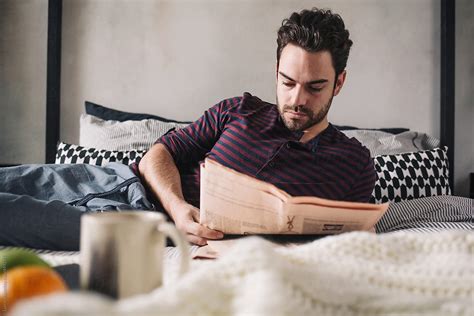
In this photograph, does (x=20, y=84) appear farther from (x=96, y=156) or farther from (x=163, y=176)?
(x=163, y=176)

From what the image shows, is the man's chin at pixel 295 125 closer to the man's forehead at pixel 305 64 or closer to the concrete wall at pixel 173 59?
the man's forehead at pixel 305 64

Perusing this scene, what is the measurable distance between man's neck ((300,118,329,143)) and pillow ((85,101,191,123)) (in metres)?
0.70

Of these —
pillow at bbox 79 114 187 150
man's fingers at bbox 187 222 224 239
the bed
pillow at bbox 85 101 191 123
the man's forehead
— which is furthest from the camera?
pillow at bbox 85 101 191 123

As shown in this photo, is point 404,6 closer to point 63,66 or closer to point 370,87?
point 370,87

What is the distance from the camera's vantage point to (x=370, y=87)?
2.35 m

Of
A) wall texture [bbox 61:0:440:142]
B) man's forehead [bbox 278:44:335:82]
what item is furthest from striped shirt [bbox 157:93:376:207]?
wall texture [bbox 61:0:440:142]

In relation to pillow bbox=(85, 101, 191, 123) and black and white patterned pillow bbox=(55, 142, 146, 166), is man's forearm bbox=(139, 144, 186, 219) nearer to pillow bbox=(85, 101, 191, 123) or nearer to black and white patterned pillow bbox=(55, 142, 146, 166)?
black and white patterned pillow bbox=(55, 142, 146, 166)

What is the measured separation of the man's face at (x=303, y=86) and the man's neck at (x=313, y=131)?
0.9 inches

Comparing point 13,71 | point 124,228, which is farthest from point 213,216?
point 13,71

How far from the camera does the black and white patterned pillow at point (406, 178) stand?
5.83 feet

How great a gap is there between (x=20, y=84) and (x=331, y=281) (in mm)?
2145

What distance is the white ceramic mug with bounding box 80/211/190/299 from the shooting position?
0.48 meters

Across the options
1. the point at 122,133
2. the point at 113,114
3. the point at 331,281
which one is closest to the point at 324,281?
the point at 331,281

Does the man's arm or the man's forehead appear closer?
the man's arm
